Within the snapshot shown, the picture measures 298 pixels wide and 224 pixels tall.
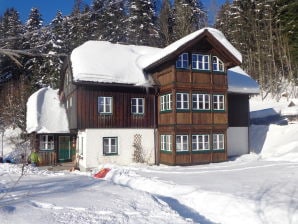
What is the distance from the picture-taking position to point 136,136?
71.7ft

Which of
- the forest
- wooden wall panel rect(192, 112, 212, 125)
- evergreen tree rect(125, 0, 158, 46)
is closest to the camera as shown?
wooden wall panel rect(192, 112, 212, 125)

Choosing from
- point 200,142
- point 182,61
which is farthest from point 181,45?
point 200,142

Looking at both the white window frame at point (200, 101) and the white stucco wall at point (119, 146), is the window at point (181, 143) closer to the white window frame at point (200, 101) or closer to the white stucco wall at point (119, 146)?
the white window frame at point (200, 101)

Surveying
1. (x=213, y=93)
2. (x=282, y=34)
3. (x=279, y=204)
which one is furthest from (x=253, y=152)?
(x=282, y=34)

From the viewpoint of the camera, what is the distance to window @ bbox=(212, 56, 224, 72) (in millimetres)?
22141

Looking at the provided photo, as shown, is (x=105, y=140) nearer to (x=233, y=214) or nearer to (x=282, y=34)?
(x=233, y=214)

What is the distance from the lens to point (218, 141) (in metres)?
22.2

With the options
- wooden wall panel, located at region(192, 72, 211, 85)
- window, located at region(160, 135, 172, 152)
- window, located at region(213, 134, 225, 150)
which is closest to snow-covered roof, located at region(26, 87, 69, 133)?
window, located at region(160, 135, 172, 152)

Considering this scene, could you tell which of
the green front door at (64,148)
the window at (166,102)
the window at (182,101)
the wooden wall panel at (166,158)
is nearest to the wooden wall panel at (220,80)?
the window at (182,101)

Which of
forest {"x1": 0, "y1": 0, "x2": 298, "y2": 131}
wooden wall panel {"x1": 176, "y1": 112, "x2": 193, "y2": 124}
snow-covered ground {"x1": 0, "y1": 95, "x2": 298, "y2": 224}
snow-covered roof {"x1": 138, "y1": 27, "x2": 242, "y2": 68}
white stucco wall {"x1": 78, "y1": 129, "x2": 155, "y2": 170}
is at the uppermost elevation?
forest {"x1": 0, "y1": 0, "x2": 298, "y2": 131}

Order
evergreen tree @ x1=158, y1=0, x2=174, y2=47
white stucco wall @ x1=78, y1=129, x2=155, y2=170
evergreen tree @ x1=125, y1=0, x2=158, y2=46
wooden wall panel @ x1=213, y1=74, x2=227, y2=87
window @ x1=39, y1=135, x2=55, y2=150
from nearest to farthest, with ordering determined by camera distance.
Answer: white stucco wall @ x1=78, y1=129, x2=155, y2=170
wooden wall panel @ x1=213, y1=74, x2=227, y2=87
window @ x1=39, y1=135, x2=55, y2=150
evergreen tree @ x1=125, y1=0, x2=158, y2=46
evergreen tree @ x1=158, y1=0, x2=174, y2=47

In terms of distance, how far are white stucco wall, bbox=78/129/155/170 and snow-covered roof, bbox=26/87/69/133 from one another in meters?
3.31

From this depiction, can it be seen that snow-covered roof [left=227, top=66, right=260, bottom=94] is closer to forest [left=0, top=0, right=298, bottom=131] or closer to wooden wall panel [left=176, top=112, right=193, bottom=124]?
wooden wall panel [left=176, top=112, right=193, bottom=124]

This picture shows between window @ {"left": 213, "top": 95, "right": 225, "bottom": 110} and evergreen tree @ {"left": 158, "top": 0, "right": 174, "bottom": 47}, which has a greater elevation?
evergreen tree @ {"left": 158, "top": 0, "right": 174, "bottom": 47}
